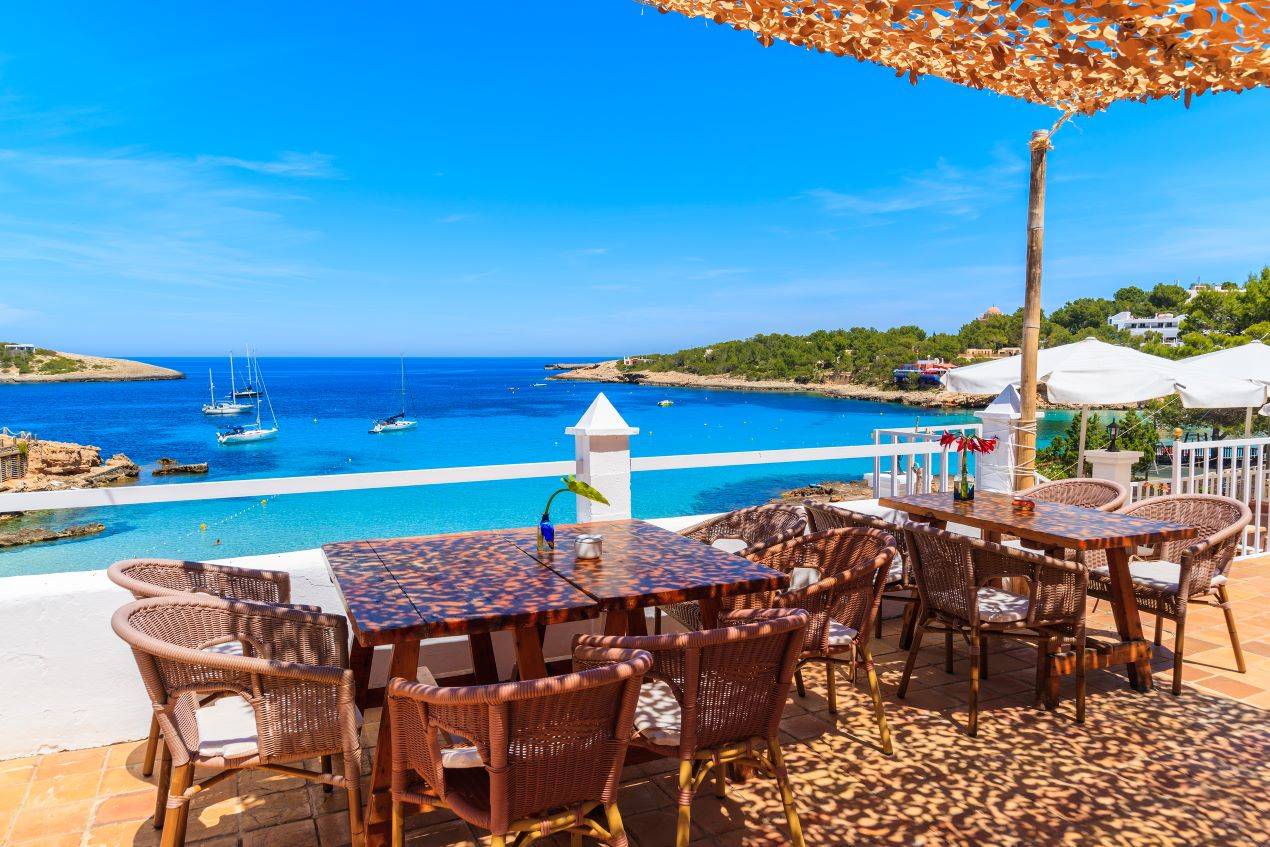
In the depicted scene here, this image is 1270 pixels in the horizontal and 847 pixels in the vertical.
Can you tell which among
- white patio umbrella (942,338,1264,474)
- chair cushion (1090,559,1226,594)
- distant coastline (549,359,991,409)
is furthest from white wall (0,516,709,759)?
distant coastline (549,359,991,409)

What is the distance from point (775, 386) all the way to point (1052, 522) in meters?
67.8

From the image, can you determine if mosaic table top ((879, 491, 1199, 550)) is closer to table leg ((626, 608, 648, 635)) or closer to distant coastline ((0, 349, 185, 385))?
table leg ((626, 608, 648, 635))

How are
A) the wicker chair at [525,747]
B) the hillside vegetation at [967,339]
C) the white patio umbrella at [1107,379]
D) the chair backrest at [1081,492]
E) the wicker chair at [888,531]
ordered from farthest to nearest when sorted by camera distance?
the hillside vegetation at [967,339], the white patio umbrella at [1107,379], the chair backrest at [1081,492], the wicker chair at [888,531], the wicker chair at [525,747]

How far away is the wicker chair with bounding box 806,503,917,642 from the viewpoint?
371 cm

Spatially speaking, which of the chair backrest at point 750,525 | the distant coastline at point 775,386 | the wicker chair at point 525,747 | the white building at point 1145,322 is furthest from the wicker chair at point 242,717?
the white building at point 1145,322

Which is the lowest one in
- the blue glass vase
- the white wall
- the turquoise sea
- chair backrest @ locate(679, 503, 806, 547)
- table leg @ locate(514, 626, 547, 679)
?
the turquoise sea

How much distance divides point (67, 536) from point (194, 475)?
13294mm

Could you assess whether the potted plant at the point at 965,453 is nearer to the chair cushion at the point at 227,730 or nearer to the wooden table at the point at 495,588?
the wooden table at the point at 495,588

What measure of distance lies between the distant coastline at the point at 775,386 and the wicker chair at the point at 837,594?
31.9 m

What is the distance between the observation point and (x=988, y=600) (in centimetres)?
361

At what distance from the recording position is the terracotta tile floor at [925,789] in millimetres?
2488

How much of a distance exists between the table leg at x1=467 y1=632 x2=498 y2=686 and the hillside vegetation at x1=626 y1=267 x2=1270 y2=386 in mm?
6349

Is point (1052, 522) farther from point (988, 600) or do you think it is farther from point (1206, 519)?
point (1206, 519)

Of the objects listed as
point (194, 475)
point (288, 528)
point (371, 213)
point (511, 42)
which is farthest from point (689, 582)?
point (371, 213)
